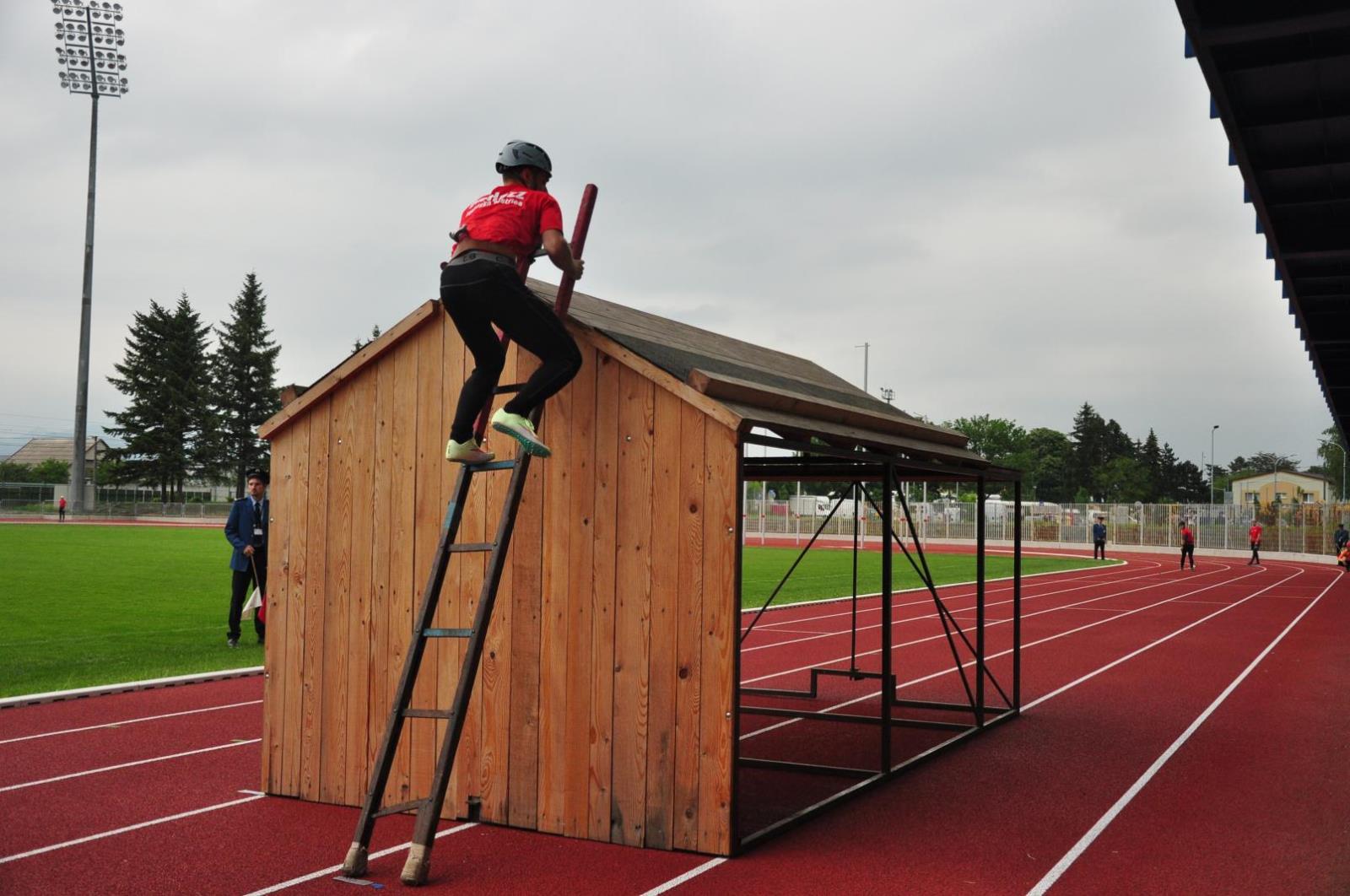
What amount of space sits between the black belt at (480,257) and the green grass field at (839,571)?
14.7 meters

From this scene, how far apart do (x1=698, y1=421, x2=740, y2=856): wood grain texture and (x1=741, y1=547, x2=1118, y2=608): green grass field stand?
46.2 ft

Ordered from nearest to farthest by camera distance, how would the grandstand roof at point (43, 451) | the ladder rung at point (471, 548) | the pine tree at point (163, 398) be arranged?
the ladder rung at point (471, 548) < the pine tree at point (163, 398) < the grandstand roof at point (43, 451)

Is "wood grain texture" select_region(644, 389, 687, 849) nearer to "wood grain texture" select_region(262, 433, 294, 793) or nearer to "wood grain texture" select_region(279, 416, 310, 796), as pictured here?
"wood grain texture" select_region(279, 416, 310, 796)

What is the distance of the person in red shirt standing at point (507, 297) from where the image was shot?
5.87 meters

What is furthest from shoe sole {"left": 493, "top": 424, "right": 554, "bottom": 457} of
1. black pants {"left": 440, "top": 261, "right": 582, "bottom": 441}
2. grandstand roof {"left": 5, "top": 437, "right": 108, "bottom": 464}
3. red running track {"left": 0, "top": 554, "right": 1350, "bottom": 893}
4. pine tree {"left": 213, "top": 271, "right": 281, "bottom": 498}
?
grandstand roof {"left": 5, "top": 437, "right": 108, "bottom": 464}

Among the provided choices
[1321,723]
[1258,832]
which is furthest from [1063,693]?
[1258,832]

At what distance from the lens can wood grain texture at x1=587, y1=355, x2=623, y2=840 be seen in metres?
6.30

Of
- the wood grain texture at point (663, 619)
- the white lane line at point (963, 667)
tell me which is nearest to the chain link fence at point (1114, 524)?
the white lane line at point (963, 667)

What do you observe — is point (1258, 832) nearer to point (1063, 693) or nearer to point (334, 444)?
point (1063, 693)

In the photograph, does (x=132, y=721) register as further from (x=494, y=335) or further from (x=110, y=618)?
(x=110, y=618)

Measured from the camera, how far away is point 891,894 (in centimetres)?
541

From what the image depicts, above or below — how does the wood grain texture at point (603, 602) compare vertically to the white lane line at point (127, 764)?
above

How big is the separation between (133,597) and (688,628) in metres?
17.0

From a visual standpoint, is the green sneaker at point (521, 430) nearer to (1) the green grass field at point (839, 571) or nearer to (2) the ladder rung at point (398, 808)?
(2) the ladder rung at point (398, 808)
